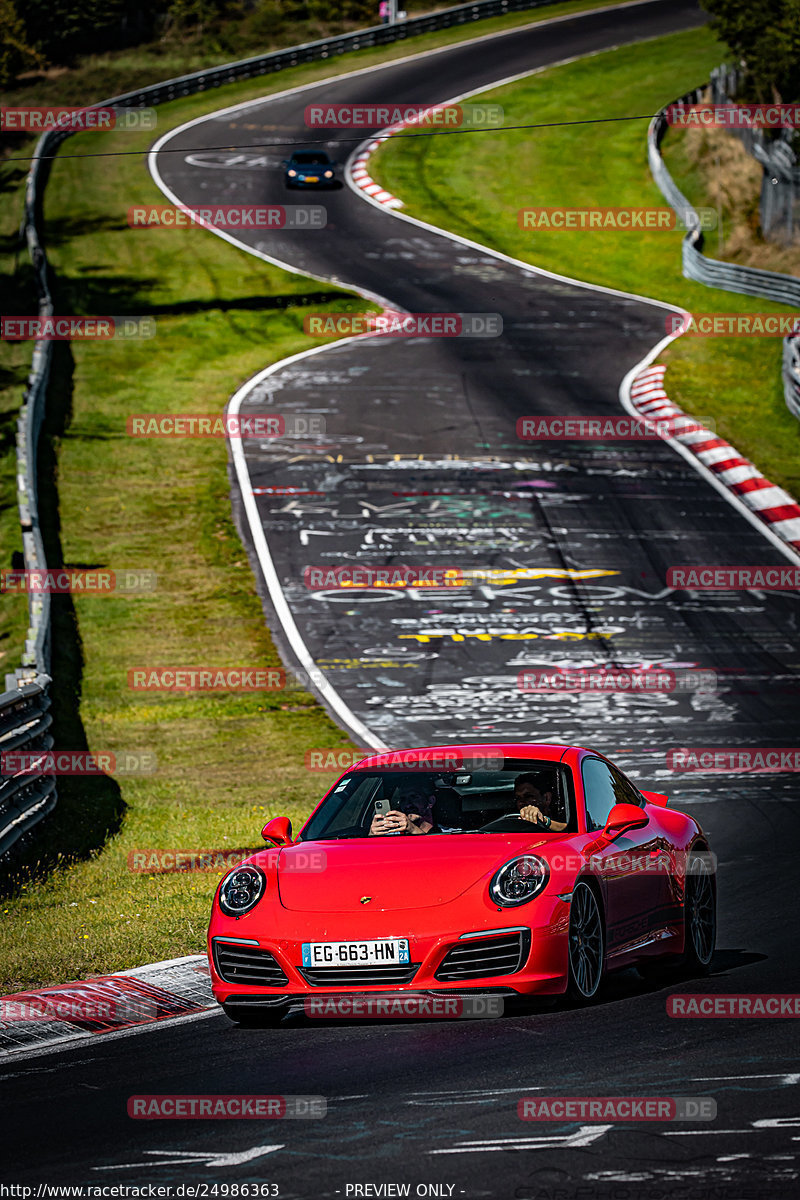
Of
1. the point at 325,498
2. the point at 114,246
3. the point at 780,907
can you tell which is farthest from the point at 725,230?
the point at 780,907

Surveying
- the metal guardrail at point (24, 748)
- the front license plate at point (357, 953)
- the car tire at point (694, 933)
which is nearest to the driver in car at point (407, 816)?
the front license plate at point (357, 953)

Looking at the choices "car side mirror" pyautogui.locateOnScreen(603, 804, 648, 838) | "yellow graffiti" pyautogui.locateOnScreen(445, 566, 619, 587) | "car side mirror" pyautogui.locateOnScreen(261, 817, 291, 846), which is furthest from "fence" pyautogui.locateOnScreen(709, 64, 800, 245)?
"car side mirror" pyautogui.locateOnScreen(261, 817, 291, 846)

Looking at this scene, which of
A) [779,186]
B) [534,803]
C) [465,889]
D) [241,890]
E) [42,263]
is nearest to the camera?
[465,889]

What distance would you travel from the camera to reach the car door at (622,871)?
27.2 feet

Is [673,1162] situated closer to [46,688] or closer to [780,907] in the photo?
[780,907]

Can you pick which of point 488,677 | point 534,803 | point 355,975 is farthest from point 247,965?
point 488,677

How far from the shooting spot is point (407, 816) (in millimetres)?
8734

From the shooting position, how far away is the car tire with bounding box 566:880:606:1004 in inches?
→ 304

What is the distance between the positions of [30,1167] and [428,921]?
2.36 metres

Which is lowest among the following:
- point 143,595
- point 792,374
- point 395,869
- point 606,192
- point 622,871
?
point 606,192

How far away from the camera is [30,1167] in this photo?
5.72 m

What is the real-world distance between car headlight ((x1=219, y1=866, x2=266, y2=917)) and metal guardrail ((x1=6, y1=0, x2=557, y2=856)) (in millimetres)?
5032

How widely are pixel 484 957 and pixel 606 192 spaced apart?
45.3 m

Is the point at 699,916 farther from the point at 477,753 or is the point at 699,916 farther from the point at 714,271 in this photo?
the point at 714,271
